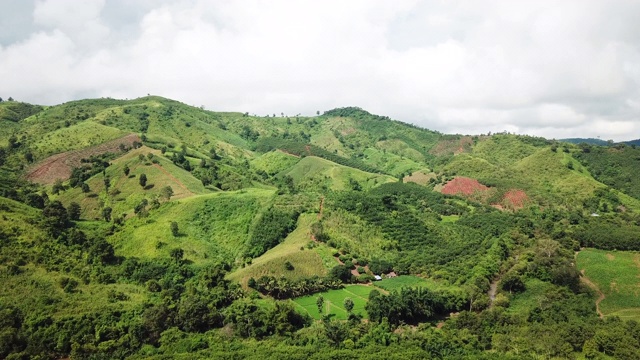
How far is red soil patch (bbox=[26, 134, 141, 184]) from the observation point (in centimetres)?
13862

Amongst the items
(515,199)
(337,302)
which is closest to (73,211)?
(337,302)

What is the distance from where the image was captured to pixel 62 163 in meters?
145

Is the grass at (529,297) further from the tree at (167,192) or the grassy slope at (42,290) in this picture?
the tree at (167,192)

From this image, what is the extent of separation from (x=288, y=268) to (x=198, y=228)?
3130cm

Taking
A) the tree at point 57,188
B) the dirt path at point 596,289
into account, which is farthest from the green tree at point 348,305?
the tree at point 57,188

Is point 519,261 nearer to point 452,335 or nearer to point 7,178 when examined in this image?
point 452,335

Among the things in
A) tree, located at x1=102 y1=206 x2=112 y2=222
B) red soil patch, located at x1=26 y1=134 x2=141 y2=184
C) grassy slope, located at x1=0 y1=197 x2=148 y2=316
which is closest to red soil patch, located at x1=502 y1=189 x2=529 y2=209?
grassy slope, located at x1=0 y1=197 x2=148 y2=316

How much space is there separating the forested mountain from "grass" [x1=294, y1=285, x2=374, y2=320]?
1.27ft

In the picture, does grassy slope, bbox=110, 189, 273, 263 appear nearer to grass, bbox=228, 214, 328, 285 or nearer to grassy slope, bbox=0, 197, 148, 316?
grass, bbox=228, 214, 328, 285

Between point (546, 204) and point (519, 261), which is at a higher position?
point (546, 204)

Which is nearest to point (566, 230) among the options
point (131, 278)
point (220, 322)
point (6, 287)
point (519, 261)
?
point (519, 261)

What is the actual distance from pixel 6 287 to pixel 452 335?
73142 millimetres

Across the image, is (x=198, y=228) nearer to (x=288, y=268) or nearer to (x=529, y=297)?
(x=288, y=268)

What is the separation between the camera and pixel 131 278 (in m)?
85.3
